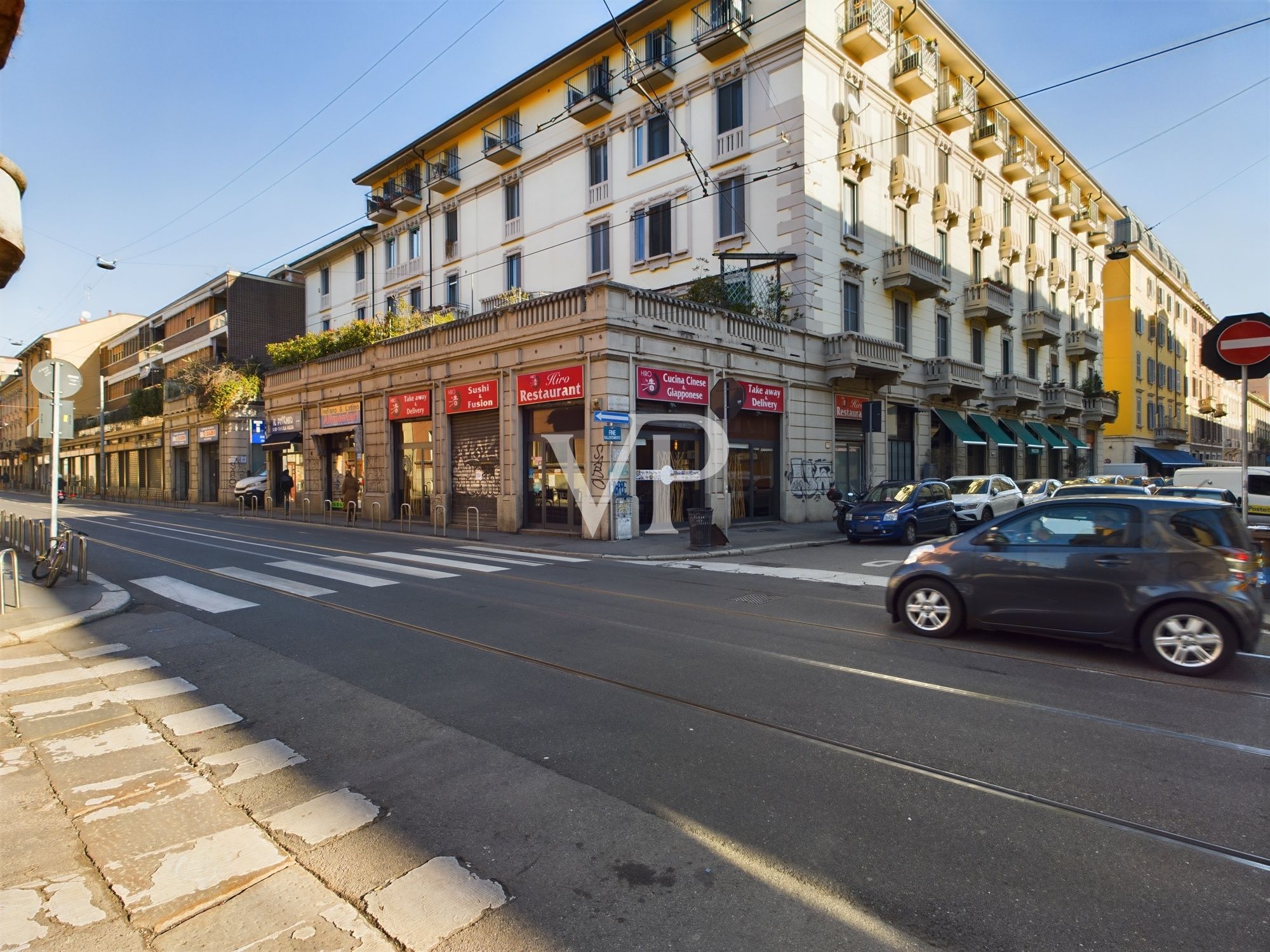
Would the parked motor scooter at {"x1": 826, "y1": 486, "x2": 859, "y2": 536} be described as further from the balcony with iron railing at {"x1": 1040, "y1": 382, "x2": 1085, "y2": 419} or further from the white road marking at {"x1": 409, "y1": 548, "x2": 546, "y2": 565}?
the balcony with iron railing at {"x1": 1040, "y1": 382, "x2": 1085, "y2": 419}

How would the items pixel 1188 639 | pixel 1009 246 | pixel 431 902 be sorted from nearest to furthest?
1. pixel 431 902
2. pixel 1188 639
3. pixel 1009 246

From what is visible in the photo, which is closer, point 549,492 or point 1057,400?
point 549,492

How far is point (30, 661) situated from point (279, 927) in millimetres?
5997

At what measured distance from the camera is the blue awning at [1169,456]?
4994cm

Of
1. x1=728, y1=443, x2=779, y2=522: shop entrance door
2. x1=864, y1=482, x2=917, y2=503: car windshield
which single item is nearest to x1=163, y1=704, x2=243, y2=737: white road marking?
x1=864, y1=482, x2=917, y2=503: car windshield

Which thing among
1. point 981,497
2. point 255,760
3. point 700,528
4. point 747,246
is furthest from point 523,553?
point 981,497

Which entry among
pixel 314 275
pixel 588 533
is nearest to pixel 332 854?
pixel 588 533

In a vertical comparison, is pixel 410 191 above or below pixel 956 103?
below

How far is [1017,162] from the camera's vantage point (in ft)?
111

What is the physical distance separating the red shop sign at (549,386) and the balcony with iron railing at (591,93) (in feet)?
41.4

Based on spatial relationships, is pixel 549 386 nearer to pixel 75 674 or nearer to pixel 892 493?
pixel 892 493

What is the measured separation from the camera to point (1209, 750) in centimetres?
425

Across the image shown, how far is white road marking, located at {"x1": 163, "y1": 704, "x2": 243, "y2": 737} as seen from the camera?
4.79 m

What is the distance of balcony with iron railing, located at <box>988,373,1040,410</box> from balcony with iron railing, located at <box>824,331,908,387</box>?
11.1 meters
